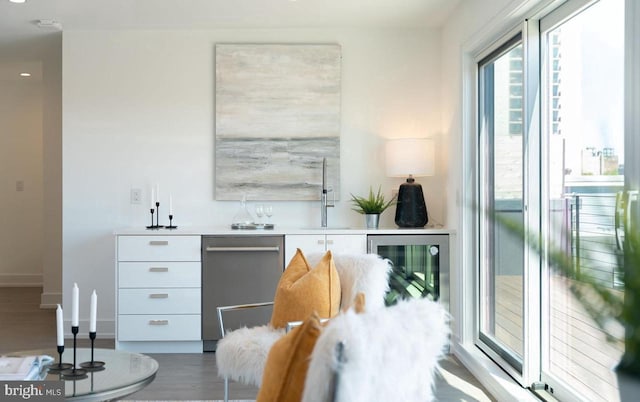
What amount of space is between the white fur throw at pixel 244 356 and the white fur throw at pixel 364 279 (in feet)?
1.34

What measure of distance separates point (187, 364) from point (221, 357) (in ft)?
4.94

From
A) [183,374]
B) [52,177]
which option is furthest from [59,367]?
[52,177]

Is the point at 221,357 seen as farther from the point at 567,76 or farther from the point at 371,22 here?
the point at 371,22

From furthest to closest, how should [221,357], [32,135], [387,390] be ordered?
1. [32,135]
2. [221,357]
3. [387,390]

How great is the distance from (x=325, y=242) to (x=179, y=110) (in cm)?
159

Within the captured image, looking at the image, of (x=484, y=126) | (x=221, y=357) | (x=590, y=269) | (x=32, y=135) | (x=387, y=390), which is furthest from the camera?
(x=32, y=135)

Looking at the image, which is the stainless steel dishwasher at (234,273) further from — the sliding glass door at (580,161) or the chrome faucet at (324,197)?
the sliding glass door at (580,161)

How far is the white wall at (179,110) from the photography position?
16.2 feet

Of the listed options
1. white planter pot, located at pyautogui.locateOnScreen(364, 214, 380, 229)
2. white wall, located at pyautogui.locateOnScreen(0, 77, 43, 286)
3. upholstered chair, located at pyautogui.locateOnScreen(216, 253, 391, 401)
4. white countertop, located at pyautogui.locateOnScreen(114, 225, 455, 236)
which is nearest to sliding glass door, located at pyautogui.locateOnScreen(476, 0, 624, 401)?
white countertop, located at pyautogui.locateOnScreen(114, 225, 455, 236)

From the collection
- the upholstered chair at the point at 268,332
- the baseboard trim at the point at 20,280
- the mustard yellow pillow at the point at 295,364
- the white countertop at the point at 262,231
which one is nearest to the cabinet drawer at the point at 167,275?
the white countertop at the point at 262,231

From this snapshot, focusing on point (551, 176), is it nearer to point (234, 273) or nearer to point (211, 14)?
point (234, 273)

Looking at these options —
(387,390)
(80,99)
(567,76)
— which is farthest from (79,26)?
(387,390)

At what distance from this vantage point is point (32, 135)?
793 cm

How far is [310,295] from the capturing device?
293 cm
